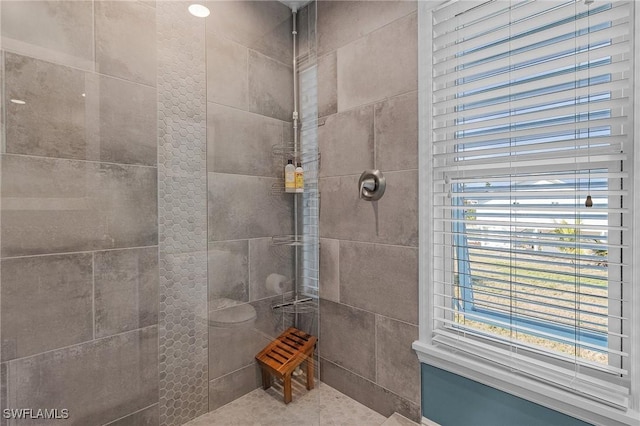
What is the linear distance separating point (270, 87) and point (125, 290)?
3.22ft

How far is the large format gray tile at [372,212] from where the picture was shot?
1.37 metres

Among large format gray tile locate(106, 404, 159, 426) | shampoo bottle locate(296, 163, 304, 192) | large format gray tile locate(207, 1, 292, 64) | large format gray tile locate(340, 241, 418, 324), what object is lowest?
large format gray tile locate(106, 404, 159, 426)

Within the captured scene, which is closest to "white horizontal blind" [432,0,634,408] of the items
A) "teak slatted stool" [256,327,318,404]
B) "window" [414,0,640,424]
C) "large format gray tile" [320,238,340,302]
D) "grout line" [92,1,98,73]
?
"window" [414,0,640,424]

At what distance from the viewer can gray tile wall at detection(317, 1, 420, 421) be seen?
138 centimetres

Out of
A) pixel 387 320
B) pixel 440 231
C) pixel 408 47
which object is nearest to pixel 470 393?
pixel 387 320

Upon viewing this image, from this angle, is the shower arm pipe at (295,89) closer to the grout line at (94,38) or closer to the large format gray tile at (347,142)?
the large format gray tile at (347,142)

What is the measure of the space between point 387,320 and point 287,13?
4.64 ft

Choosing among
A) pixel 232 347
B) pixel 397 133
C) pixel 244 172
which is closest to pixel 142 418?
pixel 232 347

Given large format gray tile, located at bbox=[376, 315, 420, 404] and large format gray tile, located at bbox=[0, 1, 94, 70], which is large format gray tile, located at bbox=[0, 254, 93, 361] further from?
large format gray tile, located at bbox=[376, 315, 420, 404]

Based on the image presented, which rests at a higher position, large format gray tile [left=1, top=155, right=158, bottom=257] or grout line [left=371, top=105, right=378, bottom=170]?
grout line [left=371, top=105, right=378, bottom=170]

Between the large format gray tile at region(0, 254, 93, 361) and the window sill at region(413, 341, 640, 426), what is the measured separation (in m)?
1.24

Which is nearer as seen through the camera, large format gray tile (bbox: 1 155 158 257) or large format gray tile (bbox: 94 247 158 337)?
large format gray tile (bbox: 1 155 158 257)

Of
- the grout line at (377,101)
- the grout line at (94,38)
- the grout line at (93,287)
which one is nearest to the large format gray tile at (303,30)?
the grout line at (377,101)

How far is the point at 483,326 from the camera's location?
4.14ft
